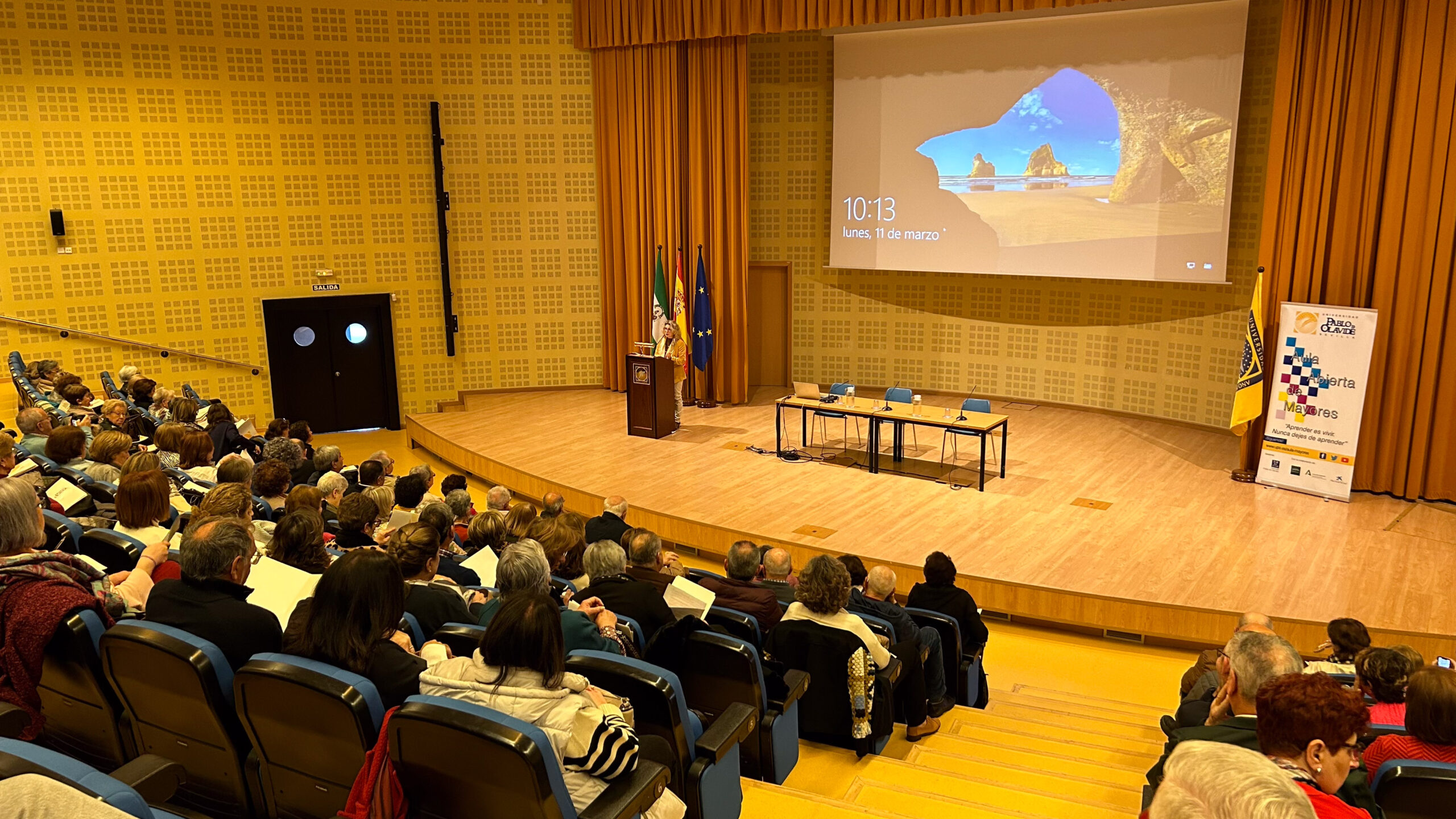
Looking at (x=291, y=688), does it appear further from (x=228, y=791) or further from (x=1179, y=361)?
(x=1179, y=361)

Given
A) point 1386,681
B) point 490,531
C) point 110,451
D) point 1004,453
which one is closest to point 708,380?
point 1004,453

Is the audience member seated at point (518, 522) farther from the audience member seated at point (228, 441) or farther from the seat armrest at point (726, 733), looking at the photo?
the audience member seated at point (228, 441)

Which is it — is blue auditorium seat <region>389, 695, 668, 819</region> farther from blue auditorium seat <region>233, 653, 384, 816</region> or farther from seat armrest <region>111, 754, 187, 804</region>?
seat armrest <region>111, 754, 187, 804</region>

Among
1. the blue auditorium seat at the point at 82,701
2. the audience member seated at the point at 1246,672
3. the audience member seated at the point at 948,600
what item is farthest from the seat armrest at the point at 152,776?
the audience member seated at the point at 948,600

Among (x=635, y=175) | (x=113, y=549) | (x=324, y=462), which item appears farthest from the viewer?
(x=635, y=175)

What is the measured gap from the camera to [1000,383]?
12789 mm

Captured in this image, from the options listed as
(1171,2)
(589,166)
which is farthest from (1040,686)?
(589,166)

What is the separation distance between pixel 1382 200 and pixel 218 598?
9.29 meters

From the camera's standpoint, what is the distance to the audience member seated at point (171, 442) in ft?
20.9

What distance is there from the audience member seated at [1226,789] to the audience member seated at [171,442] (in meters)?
6.21

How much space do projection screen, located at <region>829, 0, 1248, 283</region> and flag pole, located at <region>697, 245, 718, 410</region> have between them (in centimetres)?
166

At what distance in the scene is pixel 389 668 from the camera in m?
2.76

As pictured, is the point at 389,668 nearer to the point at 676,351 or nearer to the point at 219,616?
the point at 219,616

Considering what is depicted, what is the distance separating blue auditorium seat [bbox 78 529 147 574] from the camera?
4.04 metres
